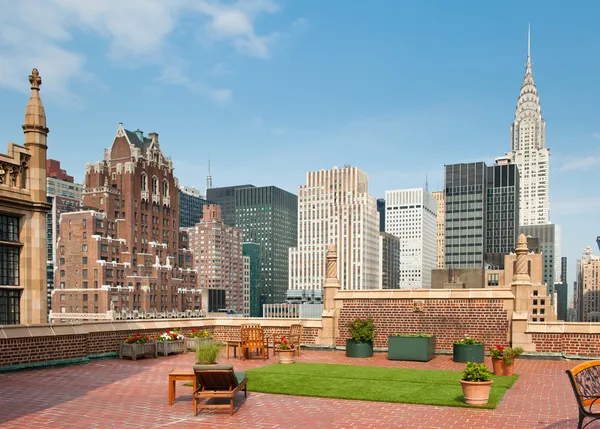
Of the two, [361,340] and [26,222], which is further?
[361,340]

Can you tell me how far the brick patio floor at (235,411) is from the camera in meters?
10.0

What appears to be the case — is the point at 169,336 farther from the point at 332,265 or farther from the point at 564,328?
the point at 564,328

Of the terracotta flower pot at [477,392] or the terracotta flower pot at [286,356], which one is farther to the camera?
the terracotta flower pot at [286,356]

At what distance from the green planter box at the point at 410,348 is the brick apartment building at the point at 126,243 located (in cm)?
9858

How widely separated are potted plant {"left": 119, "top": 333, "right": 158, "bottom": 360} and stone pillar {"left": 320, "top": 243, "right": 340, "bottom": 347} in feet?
22.1

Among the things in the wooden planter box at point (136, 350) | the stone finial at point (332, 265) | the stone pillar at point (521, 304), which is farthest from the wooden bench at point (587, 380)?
the stone finial at point (332, 265)

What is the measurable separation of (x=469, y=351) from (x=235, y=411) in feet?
33.1

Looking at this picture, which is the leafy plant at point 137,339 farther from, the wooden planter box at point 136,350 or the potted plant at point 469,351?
the potted plant at point 469,351

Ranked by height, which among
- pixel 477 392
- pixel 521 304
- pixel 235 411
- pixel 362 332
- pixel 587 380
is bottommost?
pixel 362 332

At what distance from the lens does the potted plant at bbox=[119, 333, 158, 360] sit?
1909cm

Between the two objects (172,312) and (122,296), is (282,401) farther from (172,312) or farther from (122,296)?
(172,312)

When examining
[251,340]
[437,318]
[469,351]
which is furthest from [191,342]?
[469,351]

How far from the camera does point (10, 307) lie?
17.5 m

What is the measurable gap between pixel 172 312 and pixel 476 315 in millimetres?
109769
